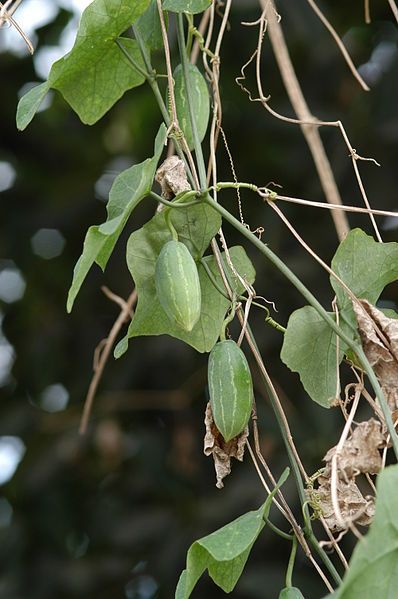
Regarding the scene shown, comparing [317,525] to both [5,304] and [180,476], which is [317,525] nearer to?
[180,476]

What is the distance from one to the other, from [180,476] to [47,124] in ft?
1.74

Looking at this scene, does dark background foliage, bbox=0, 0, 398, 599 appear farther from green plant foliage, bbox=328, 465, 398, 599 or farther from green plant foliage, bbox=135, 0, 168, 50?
green plant foliage, bbox=328, 465, 398, 599

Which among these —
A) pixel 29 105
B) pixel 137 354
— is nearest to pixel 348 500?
pixel 29 105

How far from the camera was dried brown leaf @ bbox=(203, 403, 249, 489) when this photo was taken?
1.80ft

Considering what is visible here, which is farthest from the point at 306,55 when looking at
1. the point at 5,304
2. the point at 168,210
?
the point at 168,210

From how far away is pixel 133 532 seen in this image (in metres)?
1.30

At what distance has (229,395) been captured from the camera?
1.74ft

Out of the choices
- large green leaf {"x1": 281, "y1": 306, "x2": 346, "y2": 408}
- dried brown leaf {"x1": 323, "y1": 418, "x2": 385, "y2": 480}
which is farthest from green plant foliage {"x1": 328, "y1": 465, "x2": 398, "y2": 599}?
large green leaf {"x1": 281, "y1": 306, "x2": 346, "y2": 408}

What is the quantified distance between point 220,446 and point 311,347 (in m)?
0.08

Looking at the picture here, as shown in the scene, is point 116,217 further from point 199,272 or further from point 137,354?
point 137,354

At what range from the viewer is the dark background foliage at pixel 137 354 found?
1279 mm

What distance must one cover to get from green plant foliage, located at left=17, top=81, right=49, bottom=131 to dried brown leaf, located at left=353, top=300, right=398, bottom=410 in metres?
0.21

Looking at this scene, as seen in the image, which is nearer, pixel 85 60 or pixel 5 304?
pixel 85 60

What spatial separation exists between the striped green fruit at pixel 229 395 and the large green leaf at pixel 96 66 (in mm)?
167
